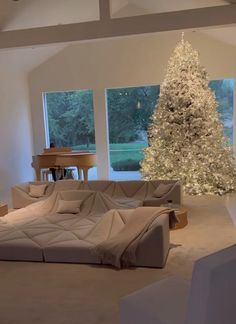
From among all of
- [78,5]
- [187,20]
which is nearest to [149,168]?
[187,20]

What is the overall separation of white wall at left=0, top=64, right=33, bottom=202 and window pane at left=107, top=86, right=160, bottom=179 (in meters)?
2.44

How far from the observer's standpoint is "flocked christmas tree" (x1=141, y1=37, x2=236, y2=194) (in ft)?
24.6

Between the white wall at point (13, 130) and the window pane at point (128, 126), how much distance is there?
2.44m

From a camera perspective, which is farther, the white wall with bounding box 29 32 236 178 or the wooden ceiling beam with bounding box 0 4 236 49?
the white wall with bounding box 29 32 236 178

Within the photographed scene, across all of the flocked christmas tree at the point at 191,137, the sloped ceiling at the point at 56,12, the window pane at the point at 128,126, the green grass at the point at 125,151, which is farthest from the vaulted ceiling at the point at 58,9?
the green grass at the point at 125,151

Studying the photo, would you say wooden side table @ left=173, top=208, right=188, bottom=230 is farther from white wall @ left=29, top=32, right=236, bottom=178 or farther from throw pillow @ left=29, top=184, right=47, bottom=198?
white wall @ left=29, top=32, right=236, bottom=178

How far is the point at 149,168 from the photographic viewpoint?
782 cm

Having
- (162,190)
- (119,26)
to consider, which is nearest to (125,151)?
(162,190)

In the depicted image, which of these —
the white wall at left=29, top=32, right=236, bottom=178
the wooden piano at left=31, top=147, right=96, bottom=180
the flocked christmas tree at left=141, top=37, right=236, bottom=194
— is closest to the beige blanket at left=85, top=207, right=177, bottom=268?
the flocked christmas tree at left=141, top=37, right=236, bottom=194

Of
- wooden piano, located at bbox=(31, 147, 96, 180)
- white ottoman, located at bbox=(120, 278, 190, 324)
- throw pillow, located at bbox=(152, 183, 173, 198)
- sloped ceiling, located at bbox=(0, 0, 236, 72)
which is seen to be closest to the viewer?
white ottoman, located at bbox=(120, 278, 190, 324)

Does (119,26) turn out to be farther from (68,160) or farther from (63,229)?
(63,229)

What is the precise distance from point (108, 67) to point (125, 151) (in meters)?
2.43

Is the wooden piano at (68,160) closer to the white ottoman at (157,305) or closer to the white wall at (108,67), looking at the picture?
the white wall at (108,67)

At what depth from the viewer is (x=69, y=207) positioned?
5539mm
